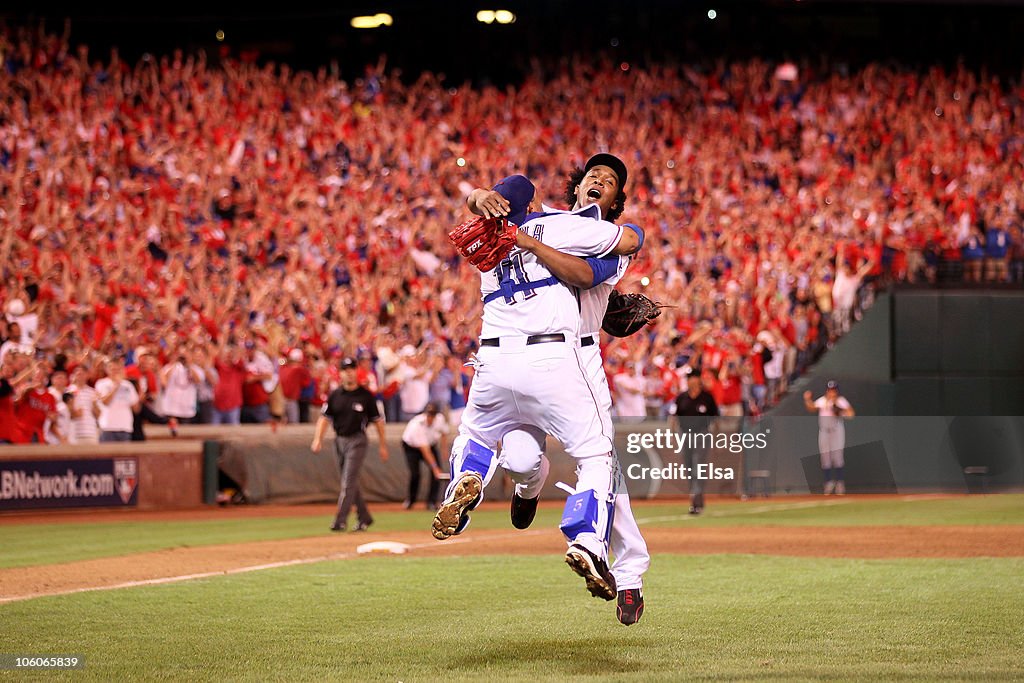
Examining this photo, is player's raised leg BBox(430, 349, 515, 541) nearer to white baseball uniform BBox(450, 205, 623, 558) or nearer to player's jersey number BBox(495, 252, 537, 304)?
white baseball uniform BBox(450, 205, 623, 558)

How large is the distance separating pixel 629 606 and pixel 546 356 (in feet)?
4.61

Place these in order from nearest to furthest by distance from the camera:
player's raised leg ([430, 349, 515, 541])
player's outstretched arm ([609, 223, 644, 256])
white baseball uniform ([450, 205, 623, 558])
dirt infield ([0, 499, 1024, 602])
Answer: player's raised leg ([430, 349, 515, 541]) < white baseball uniform ([450, 205, 623, 558]) < player's outstretched arm ([609, 223, 644, 256]) < dirt infield ([0, 499, 1024, 602])

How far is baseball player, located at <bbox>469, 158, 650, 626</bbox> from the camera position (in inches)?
253

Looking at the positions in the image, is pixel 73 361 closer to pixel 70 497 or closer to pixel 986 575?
pixel 70 497

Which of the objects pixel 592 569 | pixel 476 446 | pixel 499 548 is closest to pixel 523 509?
pixel 476 446

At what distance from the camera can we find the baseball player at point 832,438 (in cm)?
1961


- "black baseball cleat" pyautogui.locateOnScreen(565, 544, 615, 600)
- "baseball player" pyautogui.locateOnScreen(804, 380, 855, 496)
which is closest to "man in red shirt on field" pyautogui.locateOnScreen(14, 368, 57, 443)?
"baseball player" pyautogui.locateOnScreen(804, 380, 855, 496)

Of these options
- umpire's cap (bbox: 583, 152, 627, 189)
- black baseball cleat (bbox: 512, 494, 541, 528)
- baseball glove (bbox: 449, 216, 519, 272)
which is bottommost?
black baseball cleat (bbox: 512, 494, 541, 528)

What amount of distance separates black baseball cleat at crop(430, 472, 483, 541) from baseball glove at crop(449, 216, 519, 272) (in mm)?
1080

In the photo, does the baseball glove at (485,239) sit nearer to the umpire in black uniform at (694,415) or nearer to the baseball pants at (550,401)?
the baseball pants at (550,401)

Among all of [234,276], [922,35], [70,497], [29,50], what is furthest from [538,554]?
[922,35]

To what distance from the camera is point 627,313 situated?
7047mm

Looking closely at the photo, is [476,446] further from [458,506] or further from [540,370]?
[540,370]

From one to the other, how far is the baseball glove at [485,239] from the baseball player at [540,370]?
0.23 feet
